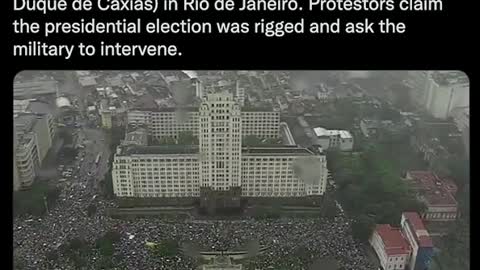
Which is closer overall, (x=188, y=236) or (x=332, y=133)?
(x=188, y=236)

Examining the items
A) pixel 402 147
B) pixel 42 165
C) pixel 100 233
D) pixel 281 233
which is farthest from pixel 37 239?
pixel 402 147

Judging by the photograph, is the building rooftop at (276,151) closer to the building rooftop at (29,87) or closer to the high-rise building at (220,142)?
the high-rise building at (220,142)

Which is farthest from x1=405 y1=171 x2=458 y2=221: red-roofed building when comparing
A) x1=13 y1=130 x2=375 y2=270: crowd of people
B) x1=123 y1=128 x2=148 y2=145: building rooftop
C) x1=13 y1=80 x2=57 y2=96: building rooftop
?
x1=13 y1=80 x2=57 y2=96: building rooftop

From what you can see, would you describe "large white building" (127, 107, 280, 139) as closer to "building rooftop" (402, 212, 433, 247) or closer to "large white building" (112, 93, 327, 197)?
"large white building" (112, 93, 327, 197)

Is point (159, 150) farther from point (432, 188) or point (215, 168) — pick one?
point (432, 188)

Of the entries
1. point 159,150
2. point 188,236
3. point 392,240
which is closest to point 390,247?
point 392,240

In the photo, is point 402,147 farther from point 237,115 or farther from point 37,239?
point 37,239

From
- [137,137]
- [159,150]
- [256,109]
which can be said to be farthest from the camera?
[256,109]
